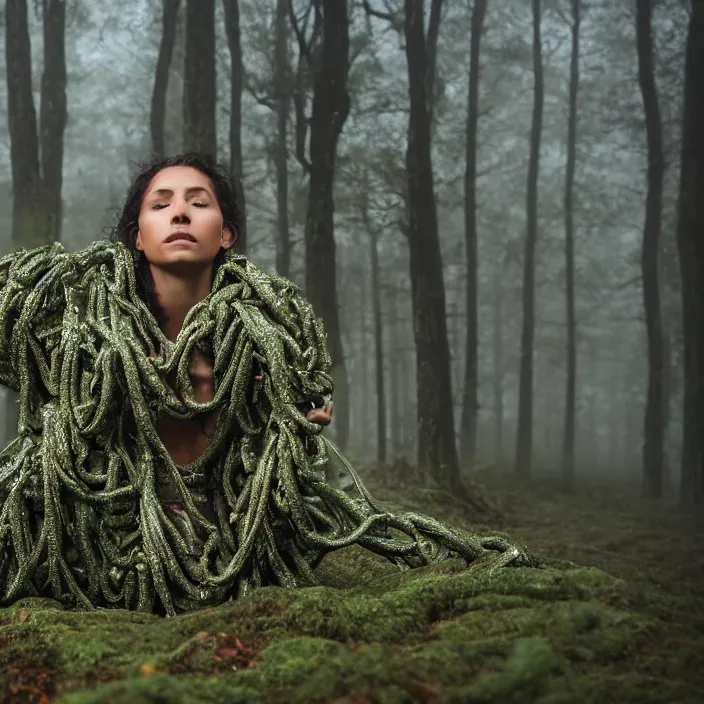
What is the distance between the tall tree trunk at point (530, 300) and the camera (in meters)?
12.3

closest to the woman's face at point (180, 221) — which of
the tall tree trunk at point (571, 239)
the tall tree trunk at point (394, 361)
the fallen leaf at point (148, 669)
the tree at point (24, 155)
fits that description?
the fallen leaf at point (148, 669)

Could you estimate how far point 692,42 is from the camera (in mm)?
7367

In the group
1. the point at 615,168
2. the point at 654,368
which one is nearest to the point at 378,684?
the point at 654,368

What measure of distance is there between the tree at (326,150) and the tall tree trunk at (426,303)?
2.76ft

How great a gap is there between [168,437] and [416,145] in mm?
6101

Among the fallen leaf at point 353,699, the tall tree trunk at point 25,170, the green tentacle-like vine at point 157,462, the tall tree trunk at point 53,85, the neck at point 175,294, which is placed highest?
the tall tree trunk at point 53,85

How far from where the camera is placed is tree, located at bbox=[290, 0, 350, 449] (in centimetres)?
798

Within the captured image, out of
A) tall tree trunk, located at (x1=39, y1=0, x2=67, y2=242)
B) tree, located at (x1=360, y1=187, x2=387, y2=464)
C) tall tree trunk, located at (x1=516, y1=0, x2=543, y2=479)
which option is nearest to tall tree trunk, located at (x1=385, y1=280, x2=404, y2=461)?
tree, located at (x1=360, y1=187, x2=387, y2=464)

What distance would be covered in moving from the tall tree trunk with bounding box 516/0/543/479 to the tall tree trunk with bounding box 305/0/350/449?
4.96m

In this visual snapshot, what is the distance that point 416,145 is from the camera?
8.19 metres

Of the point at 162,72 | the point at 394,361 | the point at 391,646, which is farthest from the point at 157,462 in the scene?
the point at 394,361

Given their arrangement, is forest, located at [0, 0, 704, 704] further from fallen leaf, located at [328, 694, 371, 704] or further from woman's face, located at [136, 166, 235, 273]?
woman's face, located at [136, 166, 235, 273]

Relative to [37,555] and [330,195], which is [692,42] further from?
[37,555]

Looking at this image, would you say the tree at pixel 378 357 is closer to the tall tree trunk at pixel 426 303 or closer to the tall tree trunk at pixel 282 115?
the tall tree trunk at pixel 282 115
